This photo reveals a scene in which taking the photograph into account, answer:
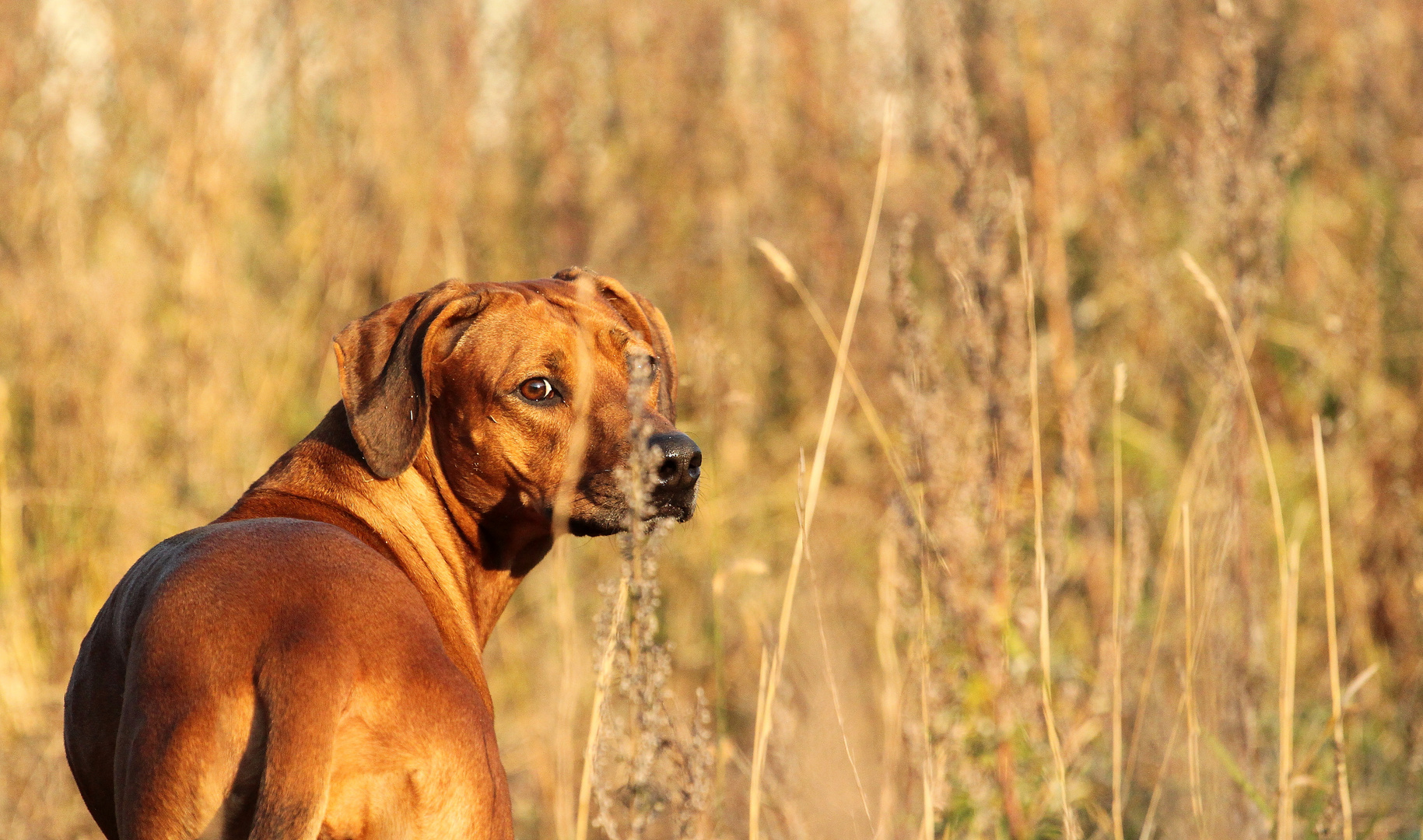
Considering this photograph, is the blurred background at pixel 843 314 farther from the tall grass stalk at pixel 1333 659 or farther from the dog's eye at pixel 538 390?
the dog's eye at pixel 538 390

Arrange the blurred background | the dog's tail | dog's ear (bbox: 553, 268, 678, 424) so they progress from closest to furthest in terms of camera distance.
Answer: the dog's tail
dog's ear (bbox: 553, 268, 678, 424)
the blurred background

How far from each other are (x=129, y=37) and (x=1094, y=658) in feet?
16.4

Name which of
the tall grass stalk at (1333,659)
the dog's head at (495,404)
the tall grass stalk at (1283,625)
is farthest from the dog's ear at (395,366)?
the tall grass stalk at (1333,659)

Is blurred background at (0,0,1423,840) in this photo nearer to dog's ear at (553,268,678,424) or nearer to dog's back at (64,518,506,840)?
dog's ear at (553,268,678,424)

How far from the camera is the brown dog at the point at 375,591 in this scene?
2.04m

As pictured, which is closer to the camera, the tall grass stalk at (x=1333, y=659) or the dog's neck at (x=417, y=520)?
the dog's neck at (x=417, y=520)

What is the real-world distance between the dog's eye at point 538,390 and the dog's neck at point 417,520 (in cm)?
26

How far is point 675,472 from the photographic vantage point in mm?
2814

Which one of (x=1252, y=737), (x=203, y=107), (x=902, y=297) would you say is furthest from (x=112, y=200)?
(x=1252, y=737)

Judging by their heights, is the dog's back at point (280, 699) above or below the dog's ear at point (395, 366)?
below

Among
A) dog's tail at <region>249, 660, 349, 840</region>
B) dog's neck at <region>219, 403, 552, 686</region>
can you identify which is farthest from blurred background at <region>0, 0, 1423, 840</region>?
dog's tail at <region>249, 660, 349, 840</region>

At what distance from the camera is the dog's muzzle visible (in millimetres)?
2795

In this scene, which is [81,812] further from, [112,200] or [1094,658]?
[1094,658]

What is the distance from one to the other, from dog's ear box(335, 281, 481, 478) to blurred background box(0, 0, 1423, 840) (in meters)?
0.68
